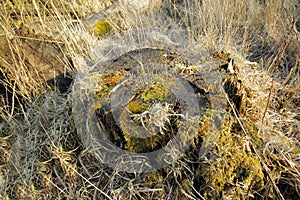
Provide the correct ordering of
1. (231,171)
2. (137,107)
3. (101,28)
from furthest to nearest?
(101,28), (137,107), (231,171)

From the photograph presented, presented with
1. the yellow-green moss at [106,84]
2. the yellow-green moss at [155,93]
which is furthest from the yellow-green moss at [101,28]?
the yellow-green moss at [155,93]

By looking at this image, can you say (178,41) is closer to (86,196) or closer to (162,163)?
(162,163)

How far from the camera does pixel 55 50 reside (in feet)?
7.91

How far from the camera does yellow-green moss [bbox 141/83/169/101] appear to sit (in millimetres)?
1640

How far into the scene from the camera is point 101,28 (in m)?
3.15

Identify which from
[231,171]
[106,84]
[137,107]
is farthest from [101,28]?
[231,171]

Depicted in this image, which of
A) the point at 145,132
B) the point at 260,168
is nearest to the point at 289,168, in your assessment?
the point at 260,168

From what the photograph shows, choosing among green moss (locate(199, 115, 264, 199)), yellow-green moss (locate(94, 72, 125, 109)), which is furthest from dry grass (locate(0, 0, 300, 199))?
yellow-green moss (locate(94, 72, 125, 109))

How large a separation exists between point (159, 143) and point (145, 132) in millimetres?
108

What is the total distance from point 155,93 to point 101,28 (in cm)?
181

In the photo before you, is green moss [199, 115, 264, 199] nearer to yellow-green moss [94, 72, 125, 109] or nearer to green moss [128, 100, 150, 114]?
green moss [128, 100, 150, 114]

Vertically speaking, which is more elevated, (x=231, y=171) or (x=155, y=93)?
(x=155, y=93)

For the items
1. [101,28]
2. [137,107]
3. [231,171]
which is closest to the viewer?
[231,171]

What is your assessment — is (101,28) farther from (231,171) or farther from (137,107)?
(231,171)
